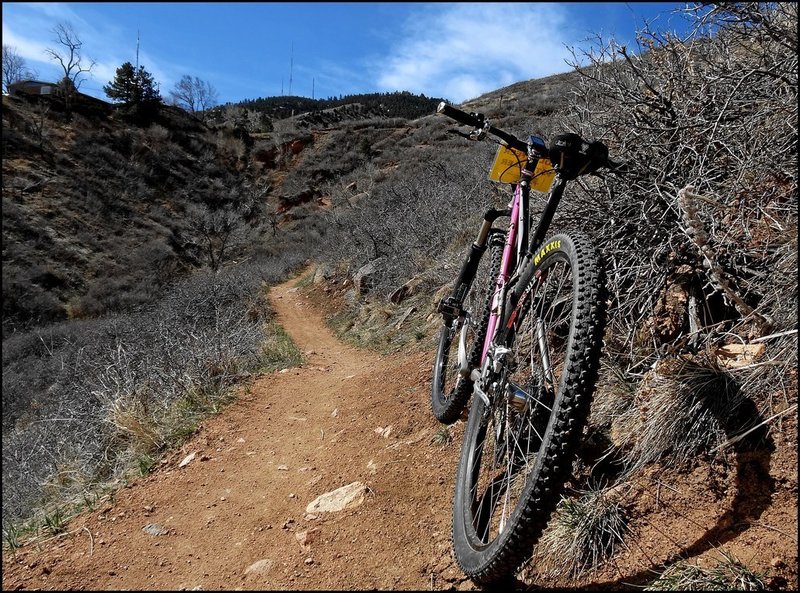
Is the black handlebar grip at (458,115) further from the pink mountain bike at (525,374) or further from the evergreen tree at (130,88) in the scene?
the evergreen tree at (130,88)

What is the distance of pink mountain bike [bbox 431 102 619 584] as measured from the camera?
5.65 feet

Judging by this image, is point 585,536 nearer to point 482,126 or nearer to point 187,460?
point 482,126

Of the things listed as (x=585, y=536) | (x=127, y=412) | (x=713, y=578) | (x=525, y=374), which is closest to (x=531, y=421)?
(x=525, y=374)

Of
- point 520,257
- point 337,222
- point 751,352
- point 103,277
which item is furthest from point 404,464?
point 103,277

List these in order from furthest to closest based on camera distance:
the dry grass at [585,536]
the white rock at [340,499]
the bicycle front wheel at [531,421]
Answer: the white rock at [340,499]
the dry grass at [585,536]
the bicycle front wheel at [531,421]

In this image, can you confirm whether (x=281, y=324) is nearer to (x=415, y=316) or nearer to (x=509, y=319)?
(x=415, y=316)

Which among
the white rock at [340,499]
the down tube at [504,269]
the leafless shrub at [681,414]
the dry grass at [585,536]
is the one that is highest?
the down tube at [504,269]

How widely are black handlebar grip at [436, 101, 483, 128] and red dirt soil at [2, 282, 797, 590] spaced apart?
199 centimetres

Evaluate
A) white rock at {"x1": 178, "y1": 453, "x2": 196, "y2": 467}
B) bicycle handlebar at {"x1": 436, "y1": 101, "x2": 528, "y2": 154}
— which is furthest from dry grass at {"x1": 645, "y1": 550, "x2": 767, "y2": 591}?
white rock at {"x1": 178, "y1": 453, "x2": 196, "y2": 467}

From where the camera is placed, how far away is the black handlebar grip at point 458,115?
2.75m

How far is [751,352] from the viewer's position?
2.20 metres

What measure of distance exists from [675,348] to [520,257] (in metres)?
0.87

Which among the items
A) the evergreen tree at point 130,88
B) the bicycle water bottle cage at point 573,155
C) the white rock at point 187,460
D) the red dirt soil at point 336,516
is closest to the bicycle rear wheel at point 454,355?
the red dirt soil at point 336,516

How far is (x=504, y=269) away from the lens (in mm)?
2684
